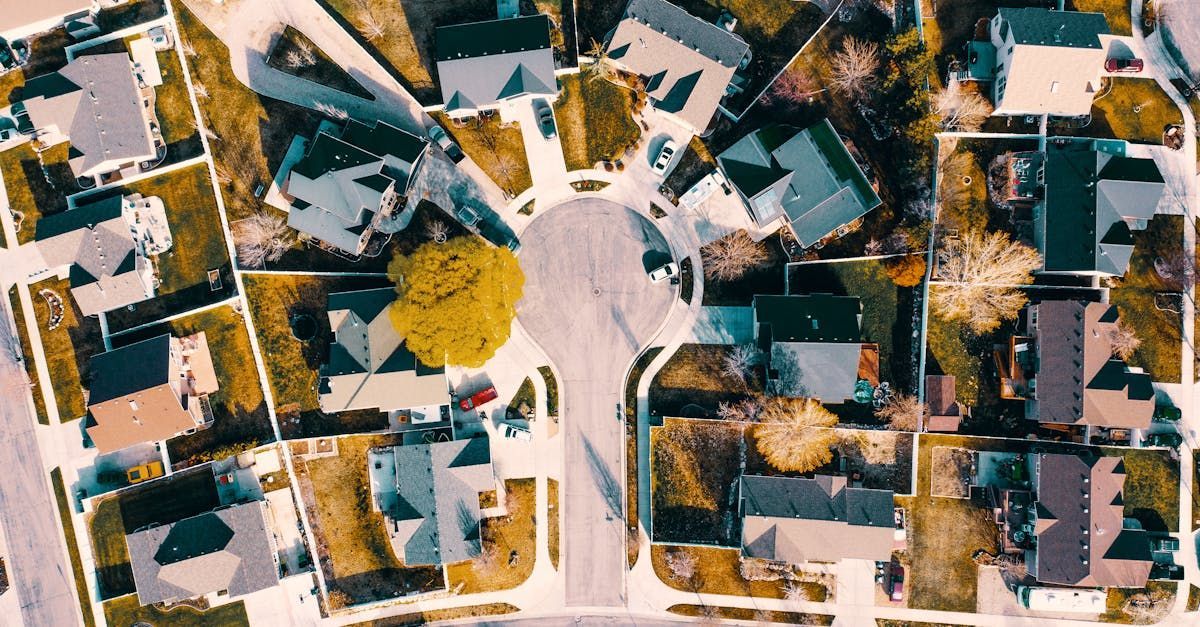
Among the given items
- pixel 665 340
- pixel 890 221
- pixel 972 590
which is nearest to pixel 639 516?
pixel 665 340

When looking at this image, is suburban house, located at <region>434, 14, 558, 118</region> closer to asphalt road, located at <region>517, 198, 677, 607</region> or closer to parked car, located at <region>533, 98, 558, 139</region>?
parked car, located at <region>533, 98, 558, 139</region>

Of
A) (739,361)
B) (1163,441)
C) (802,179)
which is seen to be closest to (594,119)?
(802,179)

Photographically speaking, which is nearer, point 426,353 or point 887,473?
point 426,353

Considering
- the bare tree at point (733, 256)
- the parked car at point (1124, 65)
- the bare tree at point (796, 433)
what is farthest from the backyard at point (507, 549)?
the parked car at point (1124, 65)

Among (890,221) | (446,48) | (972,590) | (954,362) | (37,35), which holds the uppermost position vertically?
(37,35)

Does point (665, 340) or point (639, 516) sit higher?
point (665, 340)

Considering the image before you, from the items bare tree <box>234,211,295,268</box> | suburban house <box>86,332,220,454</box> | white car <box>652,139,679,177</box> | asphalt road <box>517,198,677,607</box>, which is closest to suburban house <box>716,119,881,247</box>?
white car <box>652,139,679,177</box>

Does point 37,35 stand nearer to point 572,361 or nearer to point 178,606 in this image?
point 178,606

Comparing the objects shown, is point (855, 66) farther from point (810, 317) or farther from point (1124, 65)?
point (1124, 65)
